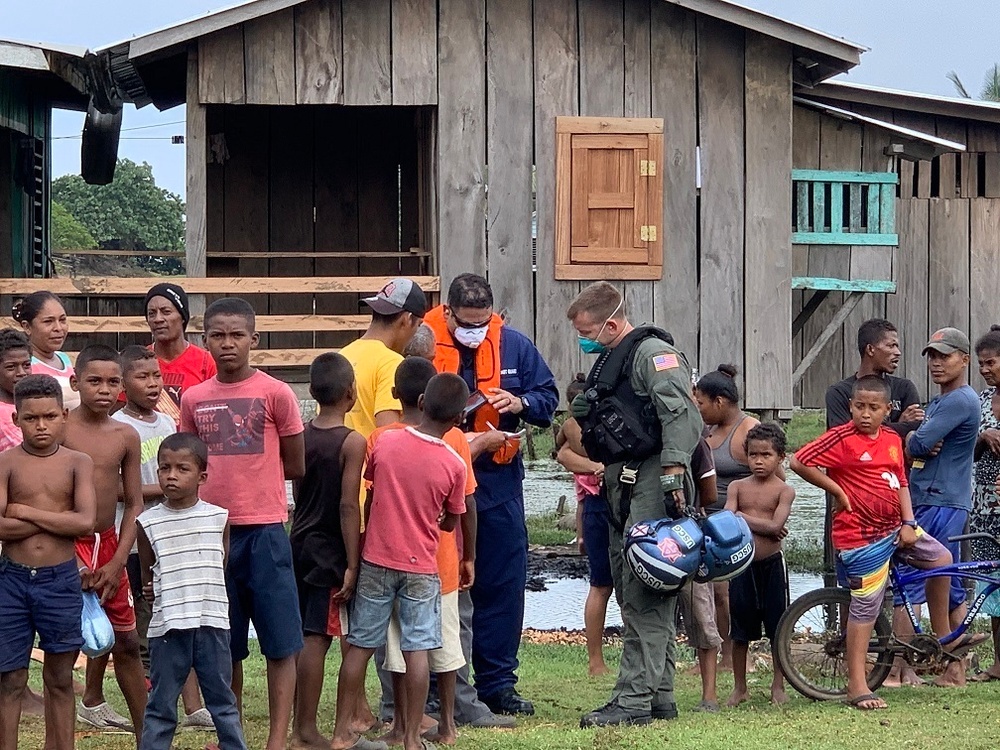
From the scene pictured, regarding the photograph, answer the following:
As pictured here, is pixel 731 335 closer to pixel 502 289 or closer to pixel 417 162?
pixel 502 289

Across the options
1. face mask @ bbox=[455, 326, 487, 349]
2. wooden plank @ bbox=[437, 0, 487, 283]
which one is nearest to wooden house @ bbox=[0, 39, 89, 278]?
wooden plank @ bbox=[437, 0, 487, 283]

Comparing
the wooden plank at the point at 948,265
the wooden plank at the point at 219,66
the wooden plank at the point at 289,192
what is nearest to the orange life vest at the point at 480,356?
the wooden plank at the point at 219,66

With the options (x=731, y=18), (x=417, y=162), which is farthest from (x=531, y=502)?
(x=731, y=18)

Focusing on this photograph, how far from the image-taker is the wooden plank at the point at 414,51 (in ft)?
41.7

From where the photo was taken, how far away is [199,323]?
12117mm

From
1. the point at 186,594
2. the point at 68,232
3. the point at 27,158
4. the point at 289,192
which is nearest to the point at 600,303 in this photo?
the point at 186,594

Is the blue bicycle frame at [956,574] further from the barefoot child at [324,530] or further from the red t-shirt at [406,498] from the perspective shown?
the barefoot child at [324,530]

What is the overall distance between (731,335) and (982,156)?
412 cm

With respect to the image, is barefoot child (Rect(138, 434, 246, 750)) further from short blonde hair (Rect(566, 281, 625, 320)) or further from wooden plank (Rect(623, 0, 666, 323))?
wooden plank (Rect(623, 0, 666, 323))

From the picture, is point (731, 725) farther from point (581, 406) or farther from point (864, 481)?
point (581, 406)

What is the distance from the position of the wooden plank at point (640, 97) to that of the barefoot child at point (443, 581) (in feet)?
22.2

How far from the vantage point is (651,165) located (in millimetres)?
12852

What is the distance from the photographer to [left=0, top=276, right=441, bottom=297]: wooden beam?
12180mm

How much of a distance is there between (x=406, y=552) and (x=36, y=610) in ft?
4.75
